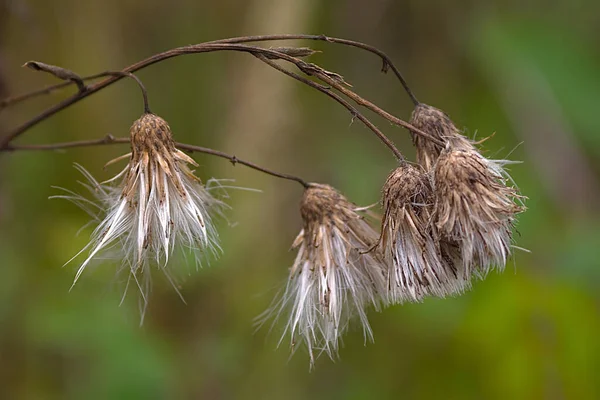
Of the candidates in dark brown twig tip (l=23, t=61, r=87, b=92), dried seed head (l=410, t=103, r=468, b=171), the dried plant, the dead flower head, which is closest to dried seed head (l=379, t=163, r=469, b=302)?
the dried plant

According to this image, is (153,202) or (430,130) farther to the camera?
(430,130)

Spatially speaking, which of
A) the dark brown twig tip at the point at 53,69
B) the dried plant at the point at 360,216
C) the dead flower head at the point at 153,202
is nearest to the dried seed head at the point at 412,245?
the dried plant at the point at 360,216

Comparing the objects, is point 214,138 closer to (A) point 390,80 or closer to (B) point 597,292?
(A) point 390,80

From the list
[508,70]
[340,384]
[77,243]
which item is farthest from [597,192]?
[77,243]

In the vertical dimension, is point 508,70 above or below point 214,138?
above

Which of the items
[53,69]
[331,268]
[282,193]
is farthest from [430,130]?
[282,193]

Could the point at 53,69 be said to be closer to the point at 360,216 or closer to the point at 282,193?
the point at 360,216

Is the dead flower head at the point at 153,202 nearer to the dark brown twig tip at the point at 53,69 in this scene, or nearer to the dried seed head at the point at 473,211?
the dark brown twig tip at the point at 53,69
